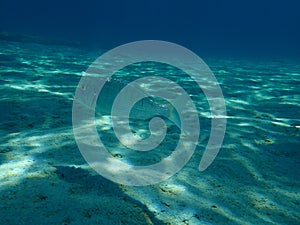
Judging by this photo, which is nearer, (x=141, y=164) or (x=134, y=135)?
(x=141, y=164)

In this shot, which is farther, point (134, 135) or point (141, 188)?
point (134, 135)

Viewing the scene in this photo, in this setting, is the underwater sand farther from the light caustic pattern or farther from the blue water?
the light caustic pattern

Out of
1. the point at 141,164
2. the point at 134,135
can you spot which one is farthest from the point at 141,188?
the point at 134,135

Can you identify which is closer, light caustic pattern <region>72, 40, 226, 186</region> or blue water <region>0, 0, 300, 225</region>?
blue water <region>0, 0, 300, 225</region>

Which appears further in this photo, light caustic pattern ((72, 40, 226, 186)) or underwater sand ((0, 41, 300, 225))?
light caustic pattern ((72, 40, 226, 186))

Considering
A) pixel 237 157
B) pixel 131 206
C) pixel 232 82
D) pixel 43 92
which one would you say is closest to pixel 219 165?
pixel 237 157

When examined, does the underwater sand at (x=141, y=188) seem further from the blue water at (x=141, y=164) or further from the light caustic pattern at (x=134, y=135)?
the light caustic pattern at (x=134, y=135)

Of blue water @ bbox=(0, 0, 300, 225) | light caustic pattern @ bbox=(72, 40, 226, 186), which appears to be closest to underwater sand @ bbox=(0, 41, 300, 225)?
blue water @ bbox=(0, 0, 300, 225)

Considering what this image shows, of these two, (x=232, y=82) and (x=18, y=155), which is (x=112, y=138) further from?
(x=232, y=82)

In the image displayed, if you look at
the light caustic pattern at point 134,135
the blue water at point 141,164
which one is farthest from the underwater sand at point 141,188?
the light caustic pattern at point 134,135

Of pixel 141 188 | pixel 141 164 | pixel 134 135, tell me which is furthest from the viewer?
pixel 134 135

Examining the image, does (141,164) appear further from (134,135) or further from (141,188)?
(134,135)

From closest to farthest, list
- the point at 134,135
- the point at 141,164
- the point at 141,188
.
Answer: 1. the point at 141,188
2. the point at 141,164
3. the point at 134,135

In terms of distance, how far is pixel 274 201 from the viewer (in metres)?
2.63
